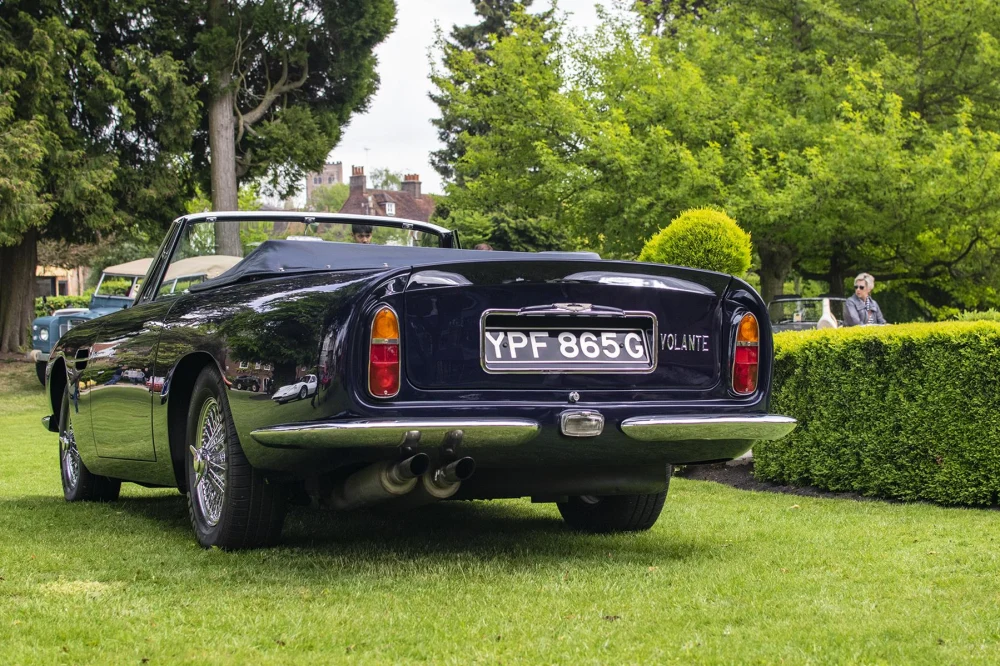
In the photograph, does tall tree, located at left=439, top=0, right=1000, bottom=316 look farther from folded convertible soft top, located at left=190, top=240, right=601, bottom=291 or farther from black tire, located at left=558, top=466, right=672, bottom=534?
folded convertible soft top, located at left=190, top=240, right=601, bottom=291

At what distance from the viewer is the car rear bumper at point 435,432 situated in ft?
14.9

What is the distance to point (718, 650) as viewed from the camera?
3.67m

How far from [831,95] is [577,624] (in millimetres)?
23376

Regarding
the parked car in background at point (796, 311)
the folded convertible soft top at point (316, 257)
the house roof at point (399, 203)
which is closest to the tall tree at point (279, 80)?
the parked car in background at point (796, 311)

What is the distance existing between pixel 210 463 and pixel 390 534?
1.02 m

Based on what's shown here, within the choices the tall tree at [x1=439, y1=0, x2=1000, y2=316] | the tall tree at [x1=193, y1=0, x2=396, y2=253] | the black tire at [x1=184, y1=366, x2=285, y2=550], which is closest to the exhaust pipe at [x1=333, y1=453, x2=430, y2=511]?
the black tire at [x1=184, y1=366, x2=285, y2=550]

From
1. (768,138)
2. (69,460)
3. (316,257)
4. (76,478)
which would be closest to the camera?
(316,257)

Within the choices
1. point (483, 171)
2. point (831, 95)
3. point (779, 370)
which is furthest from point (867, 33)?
point (779, 370)

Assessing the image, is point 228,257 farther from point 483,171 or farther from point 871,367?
point 483,171

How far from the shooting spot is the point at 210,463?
18.4 feet

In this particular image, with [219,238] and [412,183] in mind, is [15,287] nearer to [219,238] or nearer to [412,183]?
[219,238]

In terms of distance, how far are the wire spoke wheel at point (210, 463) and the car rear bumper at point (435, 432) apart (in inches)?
24.0

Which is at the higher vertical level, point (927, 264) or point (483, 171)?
point (483, 171)

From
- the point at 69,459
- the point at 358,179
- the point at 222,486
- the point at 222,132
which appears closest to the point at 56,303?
the point at 222,132
